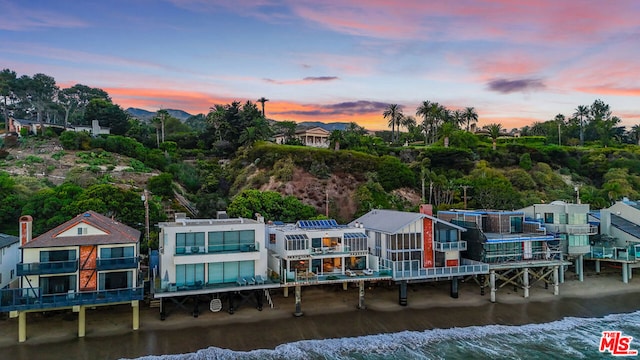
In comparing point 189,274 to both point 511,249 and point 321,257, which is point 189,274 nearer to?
point 321,257

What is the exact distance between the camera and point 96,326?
2831 centimetres

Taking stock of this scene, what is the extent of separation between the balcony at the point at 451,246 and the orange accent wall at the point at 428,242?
0.67 metres

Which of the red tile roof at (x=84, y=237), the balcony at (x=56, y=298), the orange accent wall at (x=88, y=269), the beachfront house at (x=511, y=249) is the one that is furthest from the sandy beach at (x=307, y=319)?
the red tile roof at (x=84, y=237)

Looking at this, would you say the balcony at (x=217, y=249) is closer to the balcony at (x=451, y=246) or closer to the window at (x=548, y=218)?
the balcony at (x=451, y=246)

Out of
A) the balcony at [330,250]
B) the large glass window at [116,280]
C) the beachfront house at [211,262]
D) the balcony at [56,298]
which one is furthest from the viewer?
the balcony at [330,250]

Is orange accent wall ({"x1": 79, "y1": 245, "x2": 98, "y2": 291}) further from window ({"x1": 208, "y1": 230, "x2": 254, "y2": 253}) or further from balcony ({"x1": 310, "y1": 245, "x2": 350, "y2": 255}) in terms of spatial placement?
balcony ({"x1": 310, "y1": 245, "x2": 350, "y2": 255})

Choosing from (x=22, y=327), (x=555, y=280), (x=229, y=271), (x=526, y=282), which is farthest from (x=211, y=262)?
(x=555, y=280)

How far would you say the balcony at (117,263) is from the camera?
91.4ft

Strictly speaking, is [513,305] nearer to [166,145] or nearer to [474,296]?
[474,296]

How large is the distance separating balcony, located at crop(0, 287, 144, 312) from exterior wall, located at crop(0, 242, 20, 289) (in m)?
5.15

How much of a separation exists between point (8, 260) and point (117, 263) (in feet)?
32.0

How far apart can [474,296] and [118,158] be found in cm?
5799

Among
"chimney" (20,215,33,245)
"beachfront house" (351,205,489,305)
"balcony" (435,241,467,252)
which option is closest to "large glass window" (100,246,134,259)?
"chimney" (20,215,33,245)

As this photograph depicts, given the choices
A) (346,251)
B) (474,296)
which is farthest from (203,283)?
(474,296)
